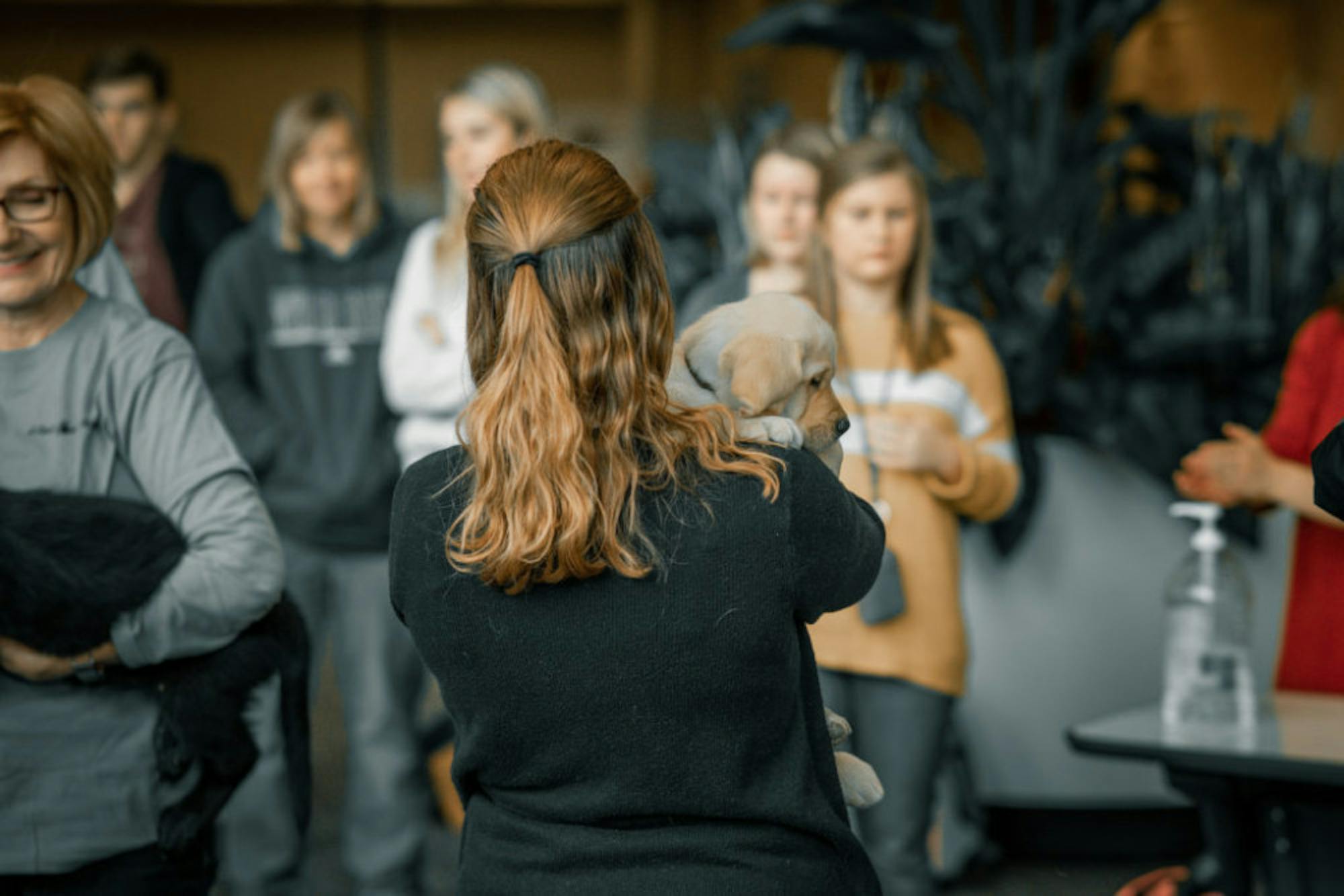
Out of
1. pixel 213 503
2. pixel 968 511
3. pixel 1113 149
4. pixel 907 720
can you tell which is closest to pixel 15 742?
pixel 213 503

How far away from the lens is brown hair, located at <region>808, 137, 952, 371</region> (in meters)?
3.00

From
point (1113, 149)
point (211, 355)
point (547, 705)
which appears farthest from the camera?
point (1113, 149)

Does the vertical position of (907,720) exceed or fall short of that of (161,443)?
it falls short

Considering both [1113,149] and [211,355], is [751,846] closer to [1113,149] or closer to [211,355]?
[211,355]

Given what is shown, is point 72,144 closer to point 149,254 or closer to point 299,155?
point 299,155

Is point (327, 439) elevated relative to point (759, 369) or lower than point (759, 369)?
lower

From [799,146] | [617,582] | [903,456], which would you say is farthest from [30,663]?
[799,146]

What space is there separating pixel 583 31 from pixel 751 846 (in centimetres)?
820

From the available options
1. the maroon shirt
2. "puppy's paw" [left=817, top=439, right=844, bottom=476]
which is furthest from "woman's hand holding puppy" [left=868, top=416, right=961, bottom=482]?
the maroon shirt

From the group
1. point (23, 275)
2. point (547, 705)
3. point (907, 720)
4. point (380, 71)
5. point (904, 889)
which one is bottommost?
point (904, 889)

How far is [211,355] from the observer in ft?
11.9

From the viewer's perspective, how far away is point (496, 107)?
140 inches

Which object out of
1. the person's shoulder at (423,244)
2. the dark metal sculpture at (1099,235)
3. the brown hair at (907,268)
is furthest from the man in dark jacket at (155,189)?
the brown hair at (907,268)

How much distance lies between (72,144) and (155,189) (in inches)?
82.9
